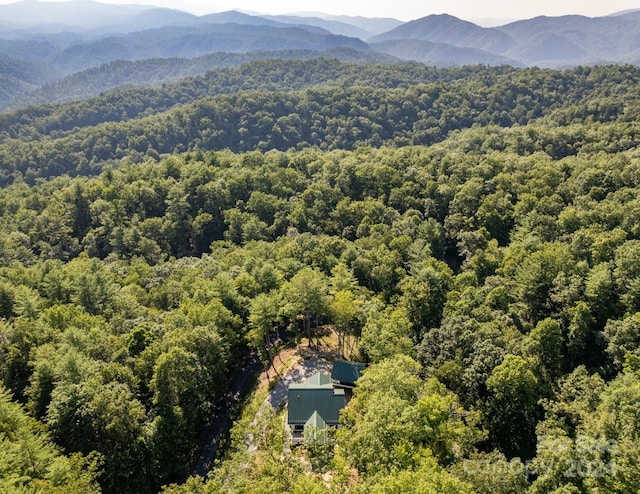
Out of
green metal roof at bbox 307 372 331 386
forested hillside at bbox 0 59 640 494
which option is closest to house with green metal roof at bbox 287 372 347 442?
green metal roof at bbox 307 372 331 386

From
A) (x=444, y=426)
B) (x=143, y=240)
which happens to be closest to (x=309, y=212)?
(x=143, y=240)

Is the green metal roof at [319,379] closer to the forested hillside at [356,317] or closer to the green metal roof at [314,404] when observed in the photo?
the green metal roof at [314,404]

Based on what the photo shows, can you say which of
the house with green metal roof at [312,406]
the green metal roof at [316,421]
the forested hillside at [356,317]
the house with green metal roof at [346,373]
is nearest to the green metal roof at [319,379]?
the house with green metal roof at [346,373]

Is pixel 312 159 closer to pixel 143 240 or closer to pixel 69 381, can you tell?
pixel 143 240

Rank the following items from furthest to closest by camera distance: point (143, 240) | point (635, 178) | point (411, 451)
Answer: point (143, 240)
point (635, 178)
point (411, 451)

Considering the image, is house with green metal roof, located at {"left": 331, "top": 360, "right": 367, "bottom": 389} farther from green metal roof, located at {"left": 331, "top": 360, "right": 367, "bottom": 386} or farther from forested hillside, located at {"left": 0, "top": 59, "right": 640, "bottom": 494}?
forested hillside, located at {"left": 0, "top": 59, "right": 640, "bottom": 494}

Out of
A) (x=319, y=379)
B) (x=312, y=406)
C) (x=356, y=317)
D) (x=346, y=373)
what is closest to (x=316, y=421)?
(x=312, y=406)
